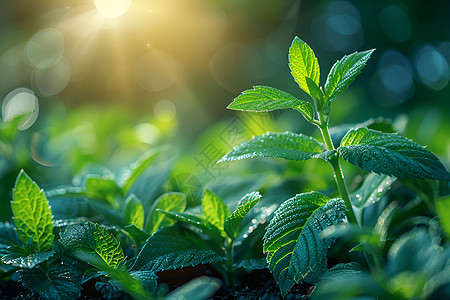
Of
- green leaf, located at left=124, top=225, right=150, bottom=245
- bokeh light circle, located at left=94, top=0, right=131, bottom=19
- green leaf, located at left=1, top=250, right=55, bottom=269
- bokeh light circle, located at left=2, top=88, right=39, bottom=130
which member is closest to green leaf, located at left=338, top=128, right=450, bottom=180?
green leaf, located at left=124, top=225, right=150, bottom=245

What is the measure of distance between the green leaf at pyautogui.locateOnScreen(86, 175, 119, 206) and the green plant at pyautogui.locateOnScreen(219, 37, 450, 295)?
355 millimetres

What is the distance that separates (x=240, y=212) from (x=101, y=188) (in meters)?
0.36

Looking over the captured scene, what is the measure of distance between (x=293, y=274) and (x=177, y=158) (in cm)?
48

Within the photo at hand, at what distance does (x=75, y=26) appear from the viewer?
2117mm

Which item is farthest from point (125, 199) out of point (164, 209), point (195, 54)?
point (195, 54)

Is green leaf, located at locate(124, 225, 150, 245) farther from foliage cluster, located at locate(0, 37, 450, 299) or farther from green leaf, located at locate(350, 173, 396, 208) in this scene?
green leaf, located at locate(350, 173, 396, 208)

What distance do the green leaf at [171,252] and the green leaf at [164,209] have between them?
0.18ft

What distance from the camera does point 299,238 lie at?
0.58m

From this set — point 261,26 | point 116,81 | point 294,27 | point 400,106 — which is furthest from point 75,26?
point 400,106

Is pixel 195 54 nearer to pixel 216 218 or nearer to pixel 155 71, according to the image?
pixel 155 71

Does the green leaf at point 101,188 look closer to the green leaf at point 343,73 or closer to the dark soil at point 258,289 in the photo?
the dark soil at point 258,289

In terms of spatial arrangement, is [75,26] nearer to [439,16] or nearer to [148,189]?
[148,189]

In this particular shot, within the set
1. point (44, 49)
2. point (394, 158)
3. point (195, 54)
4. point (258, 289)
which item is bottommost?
point (258, 289)

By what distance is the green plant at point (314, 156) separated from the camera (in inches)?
21.6
